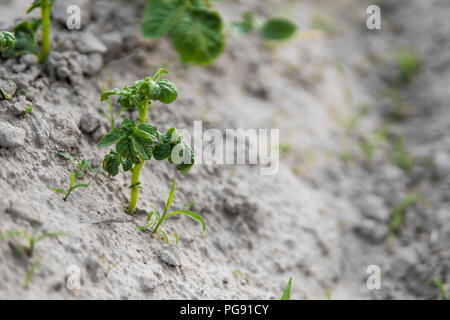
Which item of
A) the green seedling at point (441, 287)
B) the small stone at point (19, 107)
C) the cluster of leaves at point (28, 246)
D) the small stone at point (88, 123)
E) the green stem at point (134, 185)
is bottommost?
the green seedling at point (441, 287)

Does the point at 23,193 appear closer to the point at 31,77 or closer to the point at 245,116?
the point at 31,77

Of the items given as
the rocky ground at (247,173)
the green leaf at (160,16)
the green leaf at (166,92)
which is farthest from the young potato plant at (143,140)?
the green leaf at (160,16)

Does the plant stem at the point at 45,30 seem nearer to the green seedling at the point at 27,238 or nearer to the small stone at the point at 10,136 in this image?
the small stone at the point at 10,136

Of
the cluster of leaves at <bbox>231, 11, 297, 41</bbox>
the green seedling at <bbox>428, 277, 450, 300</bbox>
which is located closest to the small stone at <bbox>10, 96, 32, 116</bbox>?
the cluster of leaves at <bbox>231, 11, 297, 41</bbox>

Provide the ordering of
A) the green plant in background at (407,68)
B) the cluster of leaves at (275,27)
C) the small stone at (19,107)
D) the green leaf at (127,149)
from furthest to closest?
the green plant in background at (407,68), the cluster of leaves at (275,27), the small stone at (19,107), the green leaf at (127,149)

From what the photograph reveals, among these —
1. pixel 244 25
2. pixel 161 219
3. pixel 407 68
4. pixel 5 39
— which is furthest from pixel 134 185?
pixel 407 68

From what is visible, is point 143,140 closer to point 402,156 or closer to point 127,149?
point 127,149
